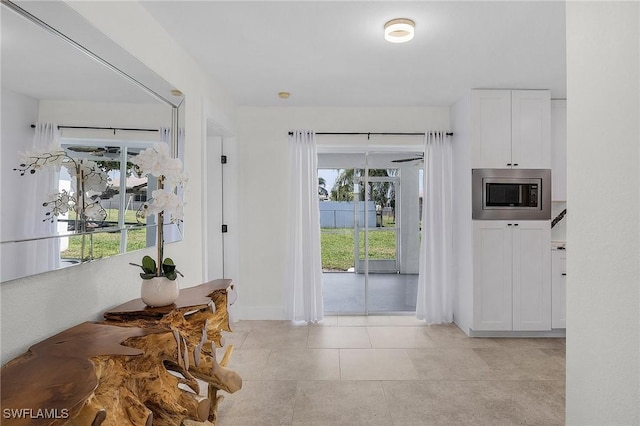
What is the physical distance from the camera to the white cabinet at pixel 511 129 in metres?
3.92

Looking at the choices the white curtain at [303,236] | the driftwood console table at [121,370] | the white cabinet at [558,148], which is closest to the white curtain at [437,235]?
the white cabinet at [558,148]

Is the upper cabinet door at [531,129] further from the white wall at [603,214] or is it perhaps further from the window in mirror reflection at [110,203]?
the window in mirror reflection at [110,203]

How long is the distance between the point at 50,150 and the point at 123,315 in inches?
30.8

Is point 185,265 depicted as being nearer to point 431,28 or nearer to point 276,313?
point 276,313

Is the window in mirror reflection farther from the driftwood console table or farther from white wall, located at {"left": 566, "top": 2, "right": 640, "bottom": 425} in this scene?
white wall, located at {"left": 566, "top": 2, "right": 640, "bottom": 425}

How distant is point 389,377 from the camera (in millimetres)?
2990

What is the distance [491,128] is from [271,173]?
2.52 metres

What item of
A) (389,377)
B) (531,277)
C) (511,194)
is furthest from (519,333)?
(389,377)

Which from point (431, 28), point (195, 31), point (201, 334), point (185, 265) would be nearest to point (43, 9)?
point (195, 31)

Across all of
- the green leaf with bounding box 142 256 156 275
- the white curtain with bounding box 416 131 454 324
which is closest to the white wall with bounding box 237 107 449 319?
the white curtain with bounding box 416 131 454 324

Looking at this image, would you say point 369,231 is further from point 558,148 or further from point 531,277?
point 558,148

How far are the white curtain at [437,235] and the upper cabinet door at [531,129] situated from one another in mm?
755

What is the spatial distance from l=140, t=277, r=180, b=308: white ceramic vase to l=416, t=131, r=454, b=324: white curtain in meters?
3.36

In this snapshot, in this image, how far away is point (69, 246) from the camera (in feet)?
5.08
